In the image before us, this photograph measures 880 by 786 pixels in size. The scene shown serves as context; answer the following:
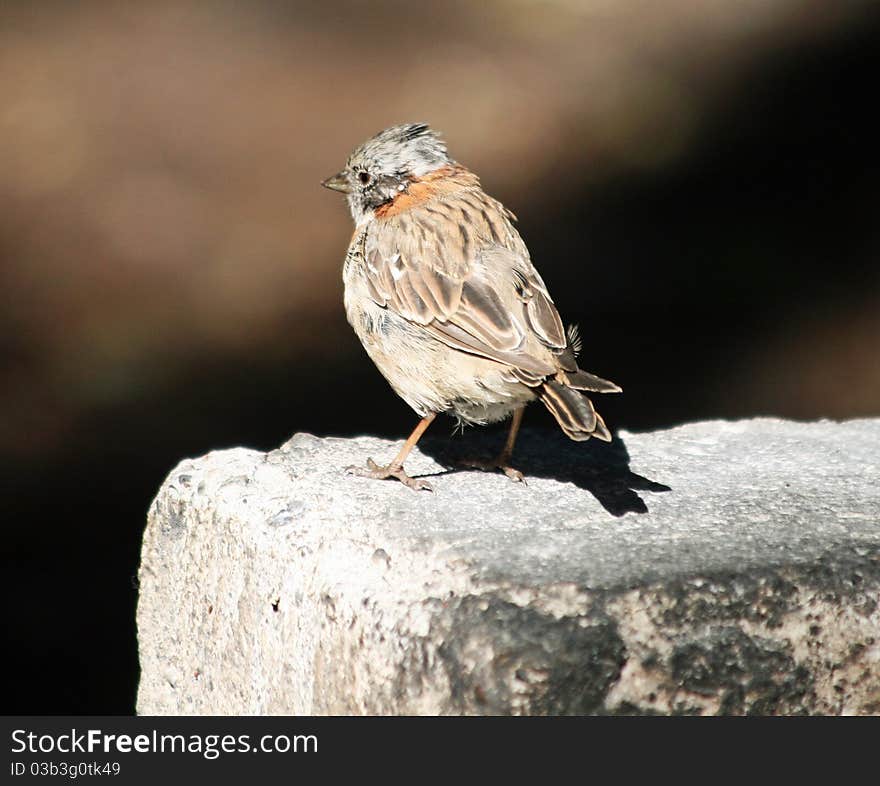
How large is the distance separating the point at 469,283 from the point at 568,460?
631 mm

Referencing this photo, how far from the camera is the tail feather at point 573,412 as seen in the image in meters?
3.68

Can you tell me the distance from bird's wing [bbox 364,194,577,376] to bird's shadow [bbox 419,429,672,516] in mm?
342

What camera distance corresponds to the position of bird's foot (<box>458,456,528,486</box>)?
158 inches

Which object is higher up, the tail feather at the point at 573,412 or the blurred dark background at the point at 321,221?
the blurred dark background at the point at 321,221

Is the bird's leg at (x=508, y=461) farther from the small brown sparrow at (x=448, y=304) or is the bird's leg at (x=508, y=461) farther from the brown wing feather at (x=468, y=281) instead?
the brown wing feather at (x=468, y=281)

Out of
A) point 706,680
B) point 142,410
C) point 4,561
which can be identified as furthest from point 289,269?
point 706,680

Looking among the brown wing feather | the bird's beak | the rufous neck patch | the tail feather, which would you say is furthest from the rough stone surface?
the bird's beak

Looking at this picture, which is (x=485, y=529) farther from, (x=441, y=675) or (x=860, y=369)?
(x=860, y=369)

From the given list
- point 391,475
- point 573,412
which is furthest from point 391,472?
point 573,412

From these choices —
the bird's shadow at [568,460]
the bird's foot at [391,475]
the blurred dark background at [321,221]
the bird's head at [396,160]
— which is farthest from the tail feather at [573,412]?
the blurred dark background at [321,221]

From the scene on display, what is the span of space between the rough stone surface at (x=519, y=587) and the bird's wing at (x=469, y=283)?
15.4 inches

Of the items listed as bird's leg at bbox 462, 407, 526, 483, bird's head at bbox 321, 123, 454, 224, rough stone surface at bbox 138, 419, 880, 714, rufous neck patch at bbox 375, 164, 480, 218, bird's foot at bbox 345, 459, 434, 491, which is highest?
bird's head at bbox 321, 123, 454, 224

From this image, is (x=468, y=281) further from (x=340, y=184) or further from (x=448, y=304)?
(x=340, y=184)

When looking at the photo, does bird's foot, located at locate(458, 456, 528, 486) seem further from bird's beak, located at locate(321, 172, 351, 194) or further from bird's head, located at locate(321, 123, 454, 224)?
bird's beak, located at locate(321, 172, 351, 194)
